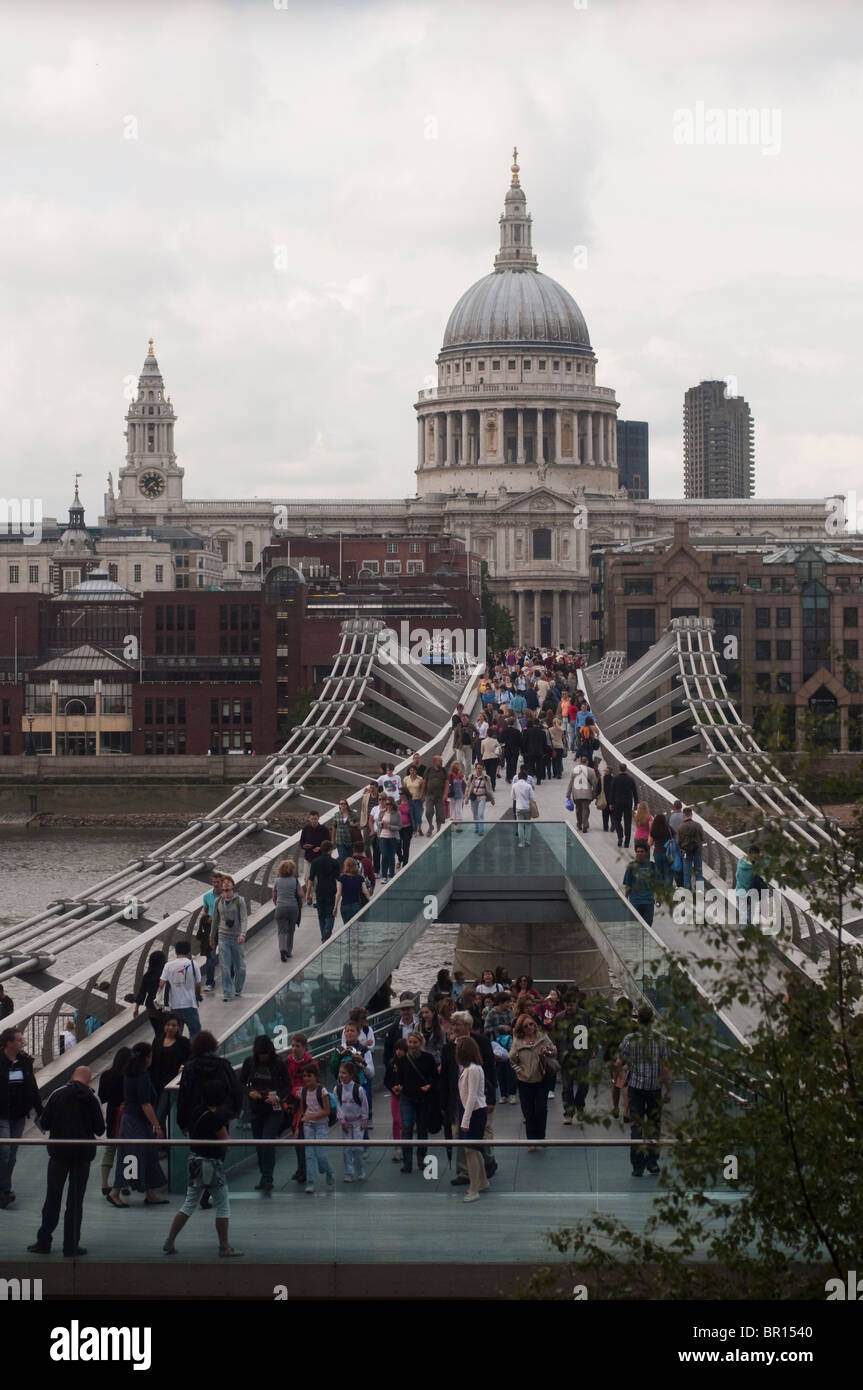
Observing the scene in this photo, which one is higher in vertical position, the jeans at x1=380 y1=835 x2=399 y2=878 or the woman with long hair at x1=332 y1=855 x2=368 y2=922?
the jeans at x1=380 y1=835 x2=399 y2=878

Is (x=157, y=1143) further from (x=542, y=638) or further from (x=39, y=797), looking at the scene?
(x=542, y=638)

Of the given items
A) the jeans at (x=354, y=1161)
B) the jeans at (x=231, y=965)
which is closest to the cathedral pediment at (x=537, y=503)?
the jeans at (x=231, y=965)

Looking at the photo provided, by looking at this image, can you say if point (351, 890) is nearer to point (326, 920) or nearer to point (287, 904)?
point (326, 920)

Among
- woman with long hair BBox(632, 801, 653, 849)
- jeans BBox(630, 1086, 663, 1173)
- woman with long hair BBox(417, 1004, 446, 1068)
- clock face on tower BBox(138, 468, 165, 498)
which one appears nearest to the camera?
jeans BBox(630, 1086, 663, 1173)

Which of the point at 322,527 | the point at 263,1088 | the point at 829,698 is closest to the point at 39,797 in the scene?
the point at 829,698

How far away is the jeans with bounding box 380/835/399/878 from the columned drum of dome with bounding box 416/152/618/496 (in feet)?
365

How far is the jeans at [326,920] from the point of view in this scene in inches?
636

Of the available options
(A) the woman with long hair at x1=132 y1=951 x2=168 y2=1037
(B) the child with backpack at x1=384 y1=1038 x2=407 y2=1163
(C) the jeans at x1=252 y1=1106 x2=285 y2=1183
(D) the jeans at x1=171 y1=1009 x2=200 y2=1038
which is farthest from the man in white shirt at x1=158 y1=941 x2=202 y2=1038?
(C) the jeans at x1=252 y1=1106 x2=285 y2=1183

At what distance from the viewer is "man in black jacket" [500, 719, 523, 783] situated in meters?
24.2

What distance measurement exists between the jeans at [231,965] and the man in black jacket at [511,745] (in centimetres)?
994

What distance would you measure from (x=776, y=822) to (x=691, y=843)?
27.6 ft

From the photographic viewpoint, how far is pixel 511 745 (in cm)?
2420

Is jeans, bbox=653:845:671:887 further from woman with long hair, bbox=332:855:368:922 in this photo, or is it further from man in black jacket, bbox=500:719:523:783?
man in black jacket, bbox=500:719:523:783

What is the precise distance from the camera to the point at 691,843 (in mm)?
16719
